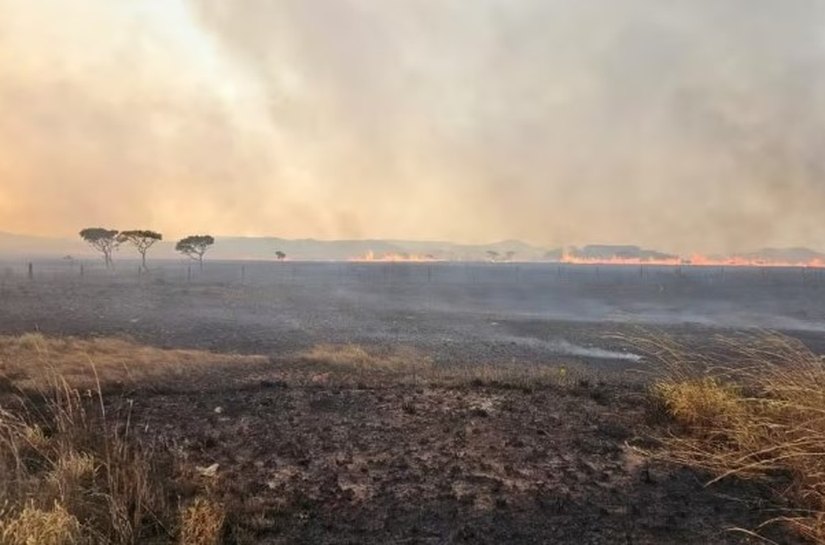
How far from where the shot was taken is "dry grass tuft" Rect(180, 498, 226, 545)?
4.76 metres

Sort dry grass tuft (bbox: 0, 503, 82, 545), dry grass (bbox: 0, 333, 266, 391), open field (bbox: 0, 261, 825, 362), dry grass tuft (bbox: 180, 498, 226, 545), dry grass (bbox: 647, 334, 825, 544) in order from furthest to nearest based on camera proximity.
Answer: open field (bbox: 0, 261, 825, 362) → dry grass (bbox: 0, 333, 266, 391) → dry grass (bbox: 647, 334, 825, 544) → dry grass tuft (bbox: 180, 498, 226, 545) → dry grass tuft (bbox: 0, 503, 82, 545)

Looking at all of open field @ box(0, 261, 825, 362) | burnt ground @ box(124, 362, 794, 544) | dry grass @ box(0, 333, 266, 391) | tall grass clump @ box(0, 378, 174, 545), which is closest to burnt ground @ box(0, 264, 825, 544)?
burnt ground @ box(124, 362, 794, 544)

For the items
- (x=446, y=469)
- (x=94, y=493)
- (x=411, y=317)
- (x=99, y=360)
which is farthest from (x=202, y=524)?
(x=411, y=317)

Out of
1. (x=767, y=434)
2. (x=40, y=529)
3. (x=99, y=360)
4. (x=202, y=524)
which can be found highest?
(x=767, y=434)

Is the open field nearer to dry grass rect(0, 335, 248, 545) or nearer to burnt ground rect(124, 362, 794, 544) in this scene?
burnt ground rect(124, 362, 794, 544)

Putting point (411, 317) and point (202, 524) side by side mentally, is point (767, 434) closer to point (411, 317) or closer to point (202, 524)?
point (202, 524)

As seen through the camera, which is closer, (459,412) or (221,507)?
(221,507)

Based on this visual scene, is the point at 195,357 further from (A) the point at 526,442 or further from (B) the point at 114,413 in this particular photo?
(A) the point at 526,442

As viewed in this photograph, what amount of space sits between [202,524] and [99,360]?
48.9 ft

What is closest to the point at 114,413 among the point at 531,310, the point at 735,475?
the point at 735,475

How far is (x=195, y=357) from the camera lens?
67.1 feet

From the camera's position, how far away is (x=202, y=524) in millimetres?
4855

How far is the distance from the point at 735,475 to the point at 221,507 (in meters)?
4.76

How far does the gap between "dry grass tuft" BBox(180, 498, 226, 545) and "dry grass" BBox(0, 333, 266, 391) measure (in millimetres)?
7662
